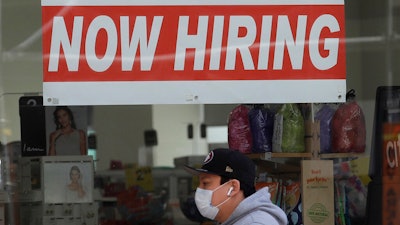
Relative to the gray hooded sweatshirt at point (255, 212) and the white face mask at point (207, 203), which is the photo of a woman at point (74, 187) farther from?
the gray hooded sweatshirt at point (255, 212)

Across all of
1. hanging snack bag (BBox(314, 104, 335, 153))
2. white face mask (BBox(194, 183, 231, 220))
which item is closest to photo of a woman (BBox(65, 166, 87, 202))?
hanging snack bag (BBox(314, 104, 335, 153))

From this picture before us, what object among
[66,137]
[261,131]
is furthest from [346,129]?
[66,137]

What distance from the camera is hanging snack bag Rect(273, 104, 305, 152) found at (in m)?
4.16

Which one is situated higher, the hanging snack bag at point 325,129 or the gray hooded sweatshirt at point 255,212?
the hanging snack bag at point 325,129

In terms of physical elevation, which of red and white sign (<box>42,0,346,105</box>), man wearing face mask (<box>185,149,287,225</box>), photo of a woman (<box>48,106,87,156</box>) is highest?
red and white sign (<box>42,0,346,105</box>)

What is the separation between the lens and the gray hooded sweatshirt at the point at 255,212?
268 centimetres

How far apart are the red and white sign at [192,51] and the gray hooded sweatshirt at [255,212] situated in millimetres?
853

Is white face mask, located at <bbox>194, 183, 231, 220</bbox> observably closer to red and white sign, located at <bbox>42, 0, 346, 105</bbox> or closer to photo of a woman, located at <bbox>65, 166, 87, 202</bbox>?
red and white sign, located at <bbox>42, 0, 346, 105</bbox>

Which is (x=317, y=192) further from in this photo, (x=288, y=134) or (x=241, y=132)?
(x=241, y=132)

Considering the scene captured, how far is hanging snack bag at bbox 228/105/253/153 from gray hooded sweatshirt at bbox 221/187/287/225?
1.41 m

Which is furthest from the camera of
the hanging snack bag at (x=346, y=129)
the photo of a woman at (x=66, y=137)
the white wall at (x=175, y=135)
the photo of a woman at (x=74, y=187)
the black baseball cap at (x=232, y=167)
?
the white wall at (x=175, y=135)

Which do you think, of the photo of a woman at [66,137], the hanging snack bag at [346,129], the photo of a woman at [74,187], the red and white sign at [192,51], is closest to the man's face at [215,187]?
the red and white sign at [192,51]

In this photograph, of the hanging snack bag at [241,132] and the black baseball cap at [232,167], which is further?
the hanging snack bag at [241,132]

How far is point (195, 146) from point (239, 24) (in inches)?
250
